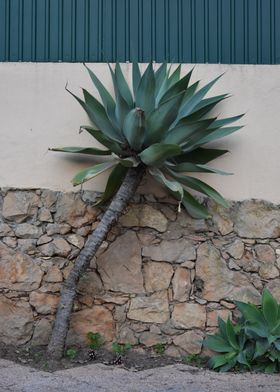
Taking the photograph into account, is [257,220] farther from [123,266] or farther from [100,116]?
[100,116]

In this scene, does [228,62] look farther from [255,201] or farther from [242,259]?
[242,259]

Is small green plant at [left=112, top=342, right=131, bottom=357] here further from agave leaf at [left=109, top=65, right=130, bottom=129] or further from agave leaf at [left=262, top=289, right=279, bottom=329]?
agave leaf at [left=109, top=65, right=130, bottom=129]

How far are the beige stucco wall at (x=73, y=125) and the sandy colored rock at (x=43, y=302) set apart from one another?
1.05 meters

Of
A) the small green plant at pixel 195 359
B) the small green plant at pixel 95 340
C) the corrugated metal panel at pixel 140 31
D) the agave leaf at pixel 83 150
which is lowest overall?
the small green plant at pixel 195 359

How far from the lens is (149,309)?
16.7 feet

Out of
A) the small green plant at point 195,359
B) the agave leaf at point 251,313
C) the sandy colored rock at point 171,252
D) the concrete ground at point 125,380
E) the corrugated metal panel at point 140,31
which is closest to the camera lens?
the concrete ground at point 125,380

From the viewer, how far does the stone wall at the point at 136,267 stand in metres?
5.05

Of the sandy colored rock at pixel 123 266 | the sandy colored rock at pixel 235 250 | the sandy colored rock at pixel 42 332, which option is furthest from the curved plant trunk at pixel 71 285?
the sandy colored rock at pixel 235 250

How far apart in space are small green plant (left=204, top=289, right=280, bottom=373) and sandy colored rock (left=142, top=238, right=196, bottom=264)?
0.68 metres

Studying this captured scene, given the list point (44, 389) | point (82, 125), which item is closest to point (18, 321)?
point (44, 389)

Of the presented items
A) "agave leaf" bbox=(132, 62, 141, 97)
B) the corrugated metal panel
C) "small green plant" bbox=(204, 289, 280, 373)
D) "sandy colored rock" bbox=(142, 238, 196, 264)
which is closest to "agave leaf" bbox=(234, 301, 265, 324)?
"small green plant" bbox=(204, 289, 280, 373)

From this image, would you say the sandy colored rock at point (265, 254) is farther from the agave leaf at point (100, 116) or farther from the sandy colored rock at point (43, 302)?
the sandy colored rock at point (43, 302)

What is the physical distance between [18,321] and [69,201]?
120 cm

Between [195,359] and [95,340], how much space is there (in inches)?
36.6
